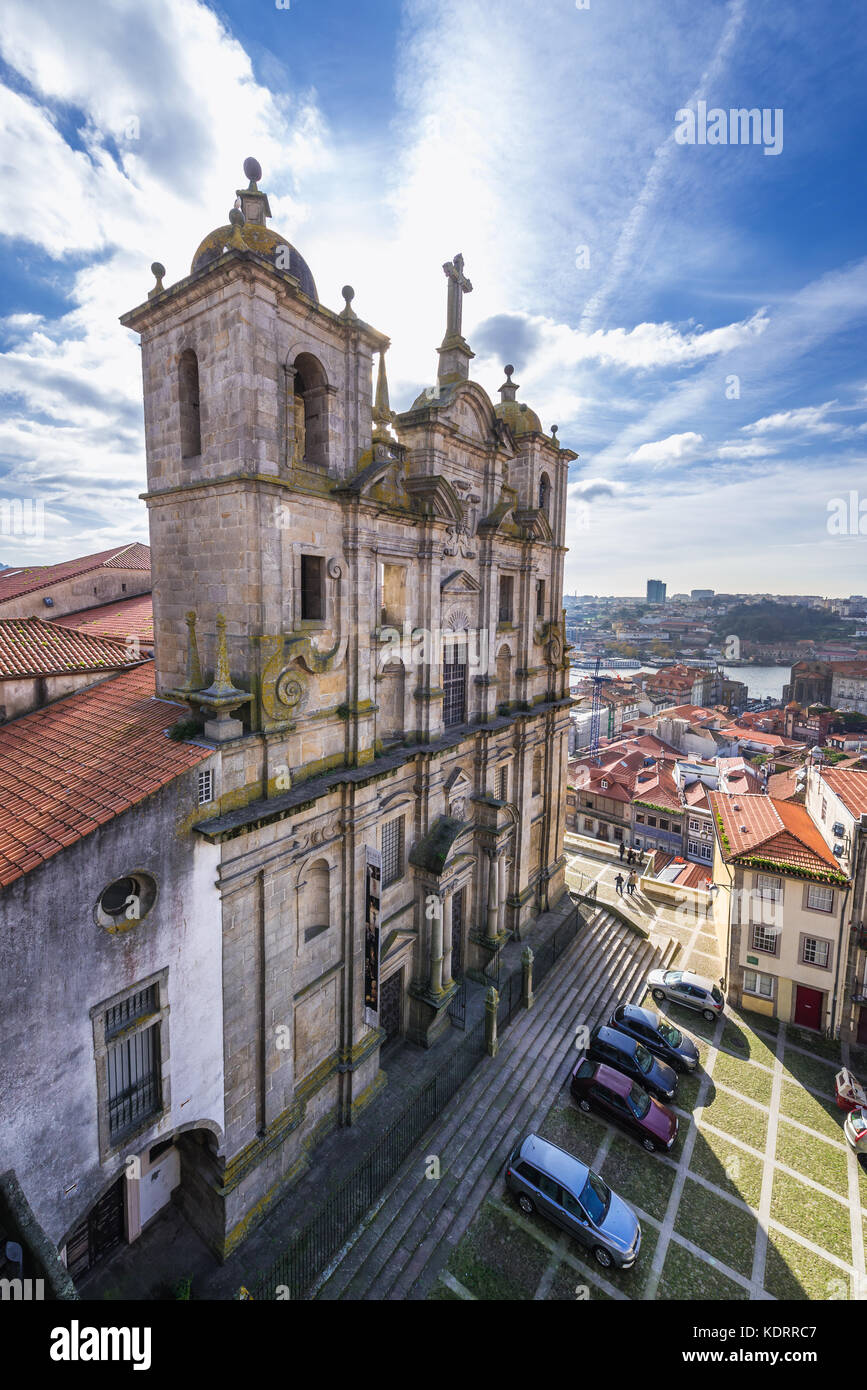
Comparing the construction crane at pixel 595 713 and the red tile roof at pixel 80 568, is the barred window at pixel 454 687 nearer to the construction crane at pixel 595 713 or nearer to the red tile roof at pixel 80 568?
the red tile roof at pixel 80 568

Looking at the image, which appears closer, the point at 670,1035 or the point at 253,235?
the point at 253,235

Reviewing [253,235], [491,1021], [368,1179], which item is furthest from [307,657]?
[491,1021]

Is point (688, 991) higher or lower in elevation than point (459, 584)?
lower

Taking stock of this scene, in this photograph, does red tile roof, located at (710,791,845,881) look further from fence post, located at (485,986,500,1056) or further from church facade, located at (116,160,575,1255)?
fence post, located at (485,986,500,1056)

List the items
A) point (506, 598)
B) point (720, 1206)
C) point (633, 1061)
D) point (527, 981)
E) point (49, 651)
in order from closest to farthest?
point (49, 651) → point (720, 1206) → point (633, 1061) → point (527, 981) → point (506, 598)

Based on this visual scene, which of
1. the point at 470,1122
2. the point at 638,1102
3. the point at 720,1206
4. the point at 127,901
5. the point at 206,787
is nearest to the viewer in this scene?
the point at 127,901

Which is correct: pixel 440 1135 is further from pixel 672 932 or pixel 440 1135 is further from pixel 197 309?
pixel 197 309

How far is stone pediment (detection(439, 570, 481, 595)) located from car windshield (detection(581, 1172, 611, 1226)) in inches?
662

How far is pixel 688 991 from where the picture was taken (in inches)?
941

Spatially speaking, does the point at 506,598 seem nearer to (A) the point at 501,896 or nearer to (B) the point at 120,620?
(A) the point at 501,896

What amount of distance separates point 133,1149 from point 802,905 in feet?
77.8

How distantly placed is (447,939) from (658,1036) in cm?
879

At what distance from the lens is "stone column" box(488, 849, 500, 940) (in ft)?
70.4

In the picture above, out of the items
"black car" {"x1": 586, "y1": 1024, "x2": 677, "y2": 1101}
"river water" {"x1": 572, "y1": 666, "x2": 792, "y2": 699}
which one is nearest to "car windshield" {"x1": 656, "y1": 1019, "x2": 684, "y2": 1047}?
"black car" {"x1": 586, "y1": 1024, "x2": 677, "y2": 1101}
